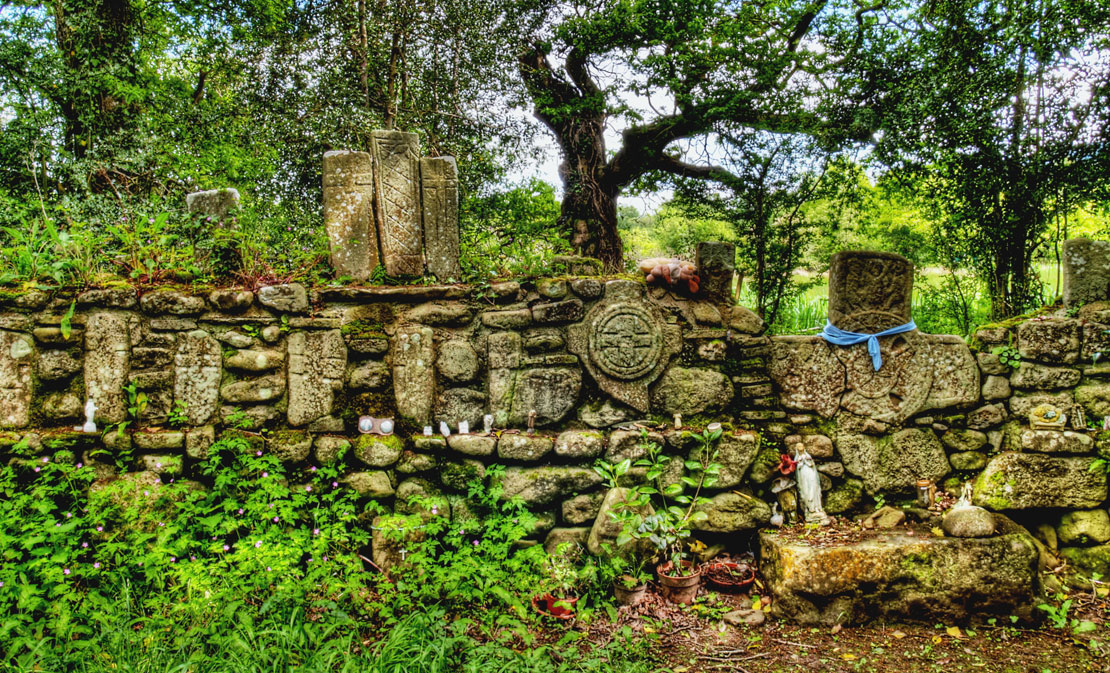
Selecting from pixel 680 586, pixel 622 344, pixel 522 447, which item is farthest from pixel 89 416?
pixel 680 586

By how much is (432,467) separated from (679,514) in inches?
60.5

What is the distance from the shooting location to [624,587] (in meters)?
3.28

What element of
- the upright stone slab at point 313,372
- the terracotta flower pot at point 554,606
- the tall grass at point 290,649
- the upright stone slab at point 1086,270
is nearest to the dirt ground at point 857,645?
the terracotta flower pot at point 554,606

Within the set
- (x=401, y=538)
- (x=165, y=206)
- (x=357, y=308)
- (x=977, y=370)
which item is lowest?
(x=401, y=538)

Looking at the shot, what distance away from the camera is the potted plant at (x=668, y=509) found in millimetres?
3332

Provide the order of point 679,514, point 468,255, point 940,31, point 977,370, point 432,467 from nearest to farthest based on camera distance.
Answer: point 679,514, point 432,467, point 977,370, point 468,255, point 940,31

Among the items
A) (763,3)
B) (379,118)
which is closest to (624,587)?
(379,118)

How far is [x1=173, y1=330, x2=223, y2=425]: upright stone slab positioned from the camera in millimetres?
3496

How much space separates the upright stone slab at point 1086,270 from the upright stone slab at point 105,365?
609cm

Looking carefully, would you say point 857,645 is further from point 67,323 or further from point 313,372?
point 67,323

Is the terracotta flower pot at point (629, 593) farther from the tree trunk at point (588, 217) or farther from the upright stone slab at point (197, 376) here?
the tree trunk at point (588, 217)

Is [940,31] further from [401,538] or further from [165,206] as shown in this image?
[165,206]

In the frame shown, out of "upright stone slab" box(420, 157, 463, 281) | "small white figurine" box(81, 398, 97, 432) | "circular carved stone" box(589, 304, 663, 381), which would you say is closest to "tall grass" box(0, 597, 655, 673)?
"small white figurine" box(81, 398, 97, 432)

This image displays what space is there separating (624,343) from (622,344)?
15mm
